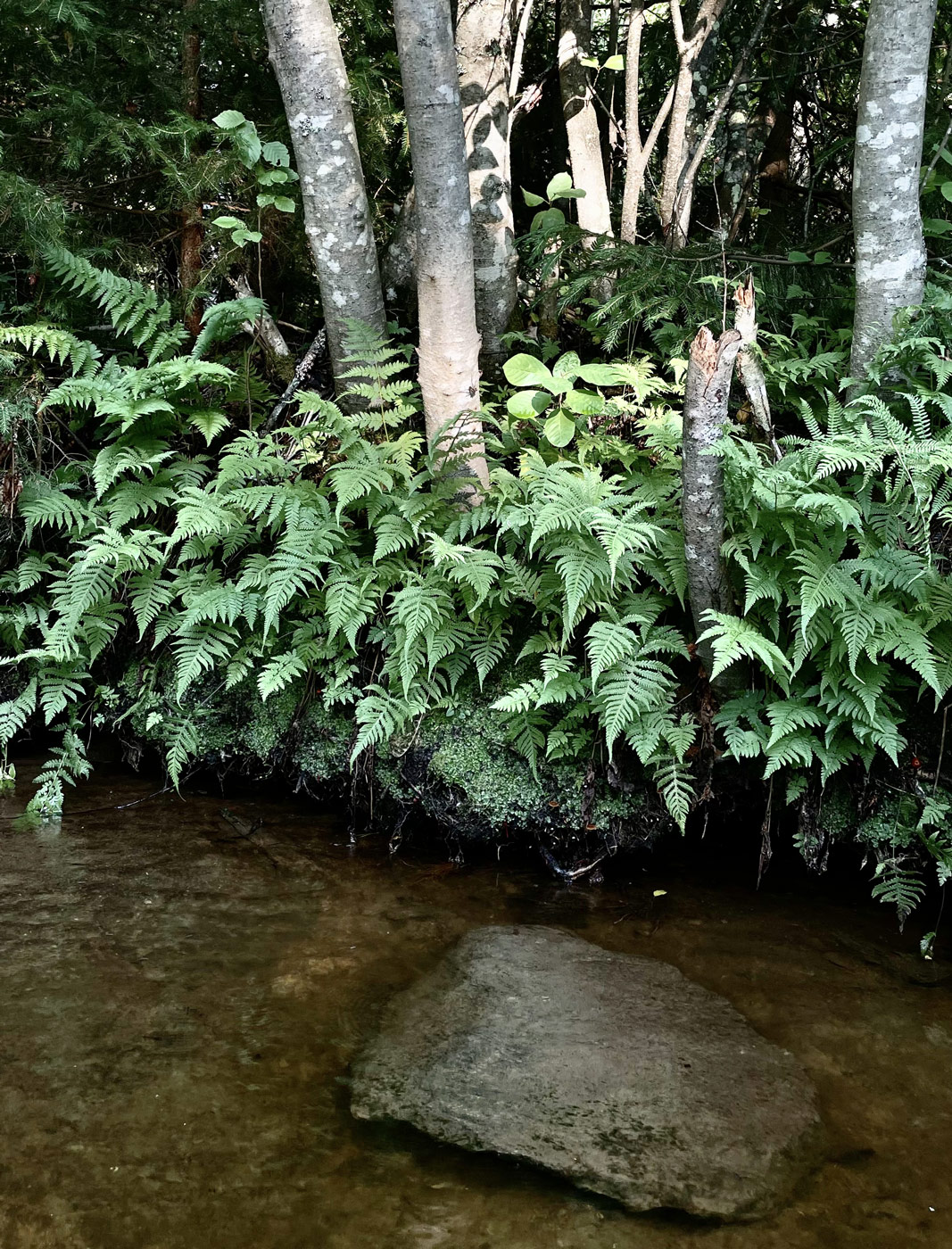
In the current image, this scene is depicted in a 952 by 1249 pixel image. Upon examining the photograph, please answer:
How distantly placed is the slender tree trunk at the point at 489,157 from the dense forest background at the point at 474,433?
0.08ft

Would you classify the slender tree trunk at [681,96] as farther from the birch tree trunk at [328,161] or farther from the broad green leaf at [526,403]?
the birch tree trunk at [328,161]

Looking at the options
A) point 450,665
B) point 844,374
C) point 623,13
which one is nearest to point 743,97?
point 623,13

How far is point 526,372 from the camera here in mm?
4902

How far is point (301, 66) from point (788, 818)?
14.7 ft

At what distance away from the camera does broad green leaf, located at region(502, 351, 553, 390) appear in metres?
4.85

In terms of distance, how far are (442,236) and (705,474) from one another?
6.28ft

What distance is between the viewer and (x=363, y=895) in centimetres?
445

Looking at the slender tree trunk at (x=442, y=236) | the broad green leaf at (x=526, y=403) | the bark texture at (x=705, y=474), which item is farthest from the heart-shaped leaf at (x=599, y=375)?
the bark texture at (x=705, y=474)

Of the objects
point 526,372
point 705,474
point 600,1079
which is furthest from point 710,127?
point 600,1079

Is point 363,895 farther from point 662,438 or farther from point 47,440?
point 47,440

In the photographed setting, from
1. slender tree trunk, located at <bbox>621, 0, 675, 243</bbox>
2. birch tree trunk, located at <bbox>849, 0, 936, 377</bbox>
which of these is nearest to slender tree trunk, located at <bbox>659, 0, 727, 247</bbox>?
slender tree trunk, located at <bbox>621, 0, 675, 243</bbox>

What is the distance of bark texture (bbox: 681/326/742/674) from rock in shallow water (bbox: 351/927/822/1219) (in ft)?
5.04

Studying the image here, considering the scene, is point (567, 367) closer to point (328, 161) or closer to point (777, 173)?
point (328, 161)

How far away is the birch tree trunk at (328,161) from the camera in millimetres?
4621
